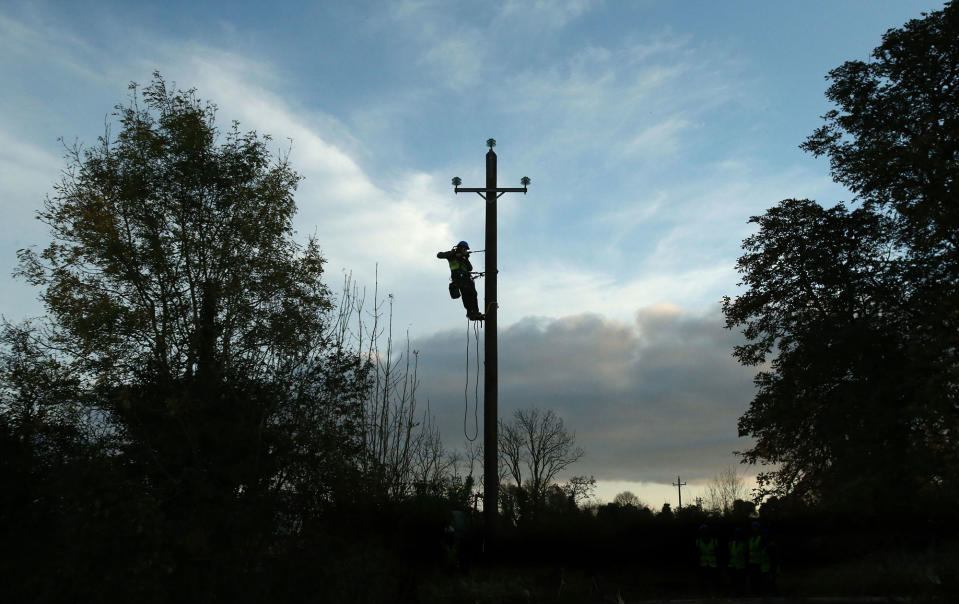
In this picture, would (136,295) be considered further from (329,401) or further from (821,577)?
(821,577)

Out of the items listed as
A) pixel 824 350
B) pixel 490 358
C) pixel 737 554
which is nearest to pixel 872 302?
pixel 824 350

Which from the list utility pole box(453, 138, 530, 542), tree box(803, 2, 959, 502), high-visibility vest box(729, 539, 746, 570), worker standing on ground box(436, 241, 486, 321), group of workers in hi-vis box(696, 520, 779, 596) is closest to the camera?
utility pole box(453, 138, 530, 542)

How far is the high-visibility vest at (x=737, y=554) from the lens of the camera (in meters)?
12.4

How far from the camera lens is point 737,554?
12.6 meters

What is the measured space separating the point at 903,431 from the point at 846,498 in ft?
8.79

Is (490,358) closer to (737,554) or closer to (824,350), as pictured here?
(737,554)

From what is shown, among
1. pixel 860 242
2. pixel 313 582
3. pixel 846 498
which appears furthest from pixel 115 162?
pixel 860 242

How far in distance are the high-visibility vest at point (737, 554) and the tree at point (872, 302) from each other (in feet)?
24.1

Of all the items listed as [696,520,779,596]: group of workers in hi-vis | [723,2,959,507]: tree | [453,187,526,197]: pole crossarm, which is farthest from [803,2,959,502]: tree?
[453,187,526,197]: pole crossarm

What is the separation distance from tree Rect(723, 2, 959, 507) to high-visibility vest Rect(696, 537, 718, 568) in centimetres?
735

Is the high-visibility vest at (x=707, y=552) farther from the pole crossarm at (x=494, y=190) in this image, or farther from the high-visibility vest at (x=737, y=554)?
the pole crossarm at (x=494, y=190)

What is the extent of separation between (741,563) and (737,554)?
16cm

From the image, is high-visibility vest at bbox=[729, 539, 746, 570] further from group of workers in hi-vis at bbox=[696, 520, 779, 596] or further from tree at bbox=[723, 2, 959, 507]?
tree at bbox=[723, 2, 959, 507]

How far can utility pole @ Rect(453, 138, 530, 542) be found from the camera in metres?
10.4
